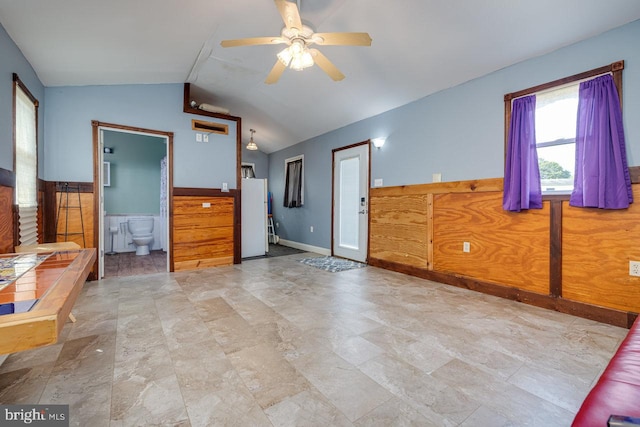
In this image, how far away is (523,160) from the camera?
2838 millimetres

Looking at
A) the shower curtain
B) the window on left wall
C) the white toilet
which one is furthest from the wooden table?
the shower curtain

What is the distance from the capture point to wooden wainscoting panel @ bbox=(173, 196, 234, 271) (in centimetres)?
426

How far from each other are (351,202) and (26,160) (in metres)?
4.21

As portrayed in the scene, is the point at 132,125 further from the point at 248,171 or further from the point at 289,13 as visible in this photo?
the point at 248,171

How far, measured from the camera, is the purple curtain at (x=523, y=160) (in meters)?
2.81

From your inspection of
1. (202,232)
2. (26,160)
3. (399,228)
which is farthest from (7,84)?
(399,228)

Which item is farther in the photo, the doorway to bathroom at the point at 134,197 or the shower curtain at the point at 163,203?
the shower curtain at the point at 163,203

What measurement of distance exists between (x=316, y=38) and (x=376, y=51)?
117cm

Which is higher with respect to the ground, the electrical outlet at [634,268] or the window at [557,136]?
the window at [557,136]

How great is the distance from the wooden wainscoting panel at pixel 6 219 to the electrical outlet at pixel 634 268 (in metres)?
4.93

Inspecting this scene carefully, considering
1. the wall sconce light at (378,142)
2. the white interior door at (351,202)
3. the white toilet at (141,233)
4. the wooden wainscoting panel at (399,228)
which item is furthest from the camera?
the white toilet at (141,233)

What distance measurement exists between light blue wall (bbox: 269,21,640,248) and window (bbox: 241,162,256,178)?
262 centimetres

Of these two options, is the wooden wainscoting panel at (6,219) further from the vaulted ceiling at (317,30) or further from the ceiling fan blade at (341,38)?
the ceiling fan blade at (341,38)

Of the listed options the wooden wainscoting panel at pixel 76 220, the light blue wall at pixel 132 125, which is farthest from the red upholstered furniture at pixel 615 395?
the wooden wainscoting panel at pixel 76 220
